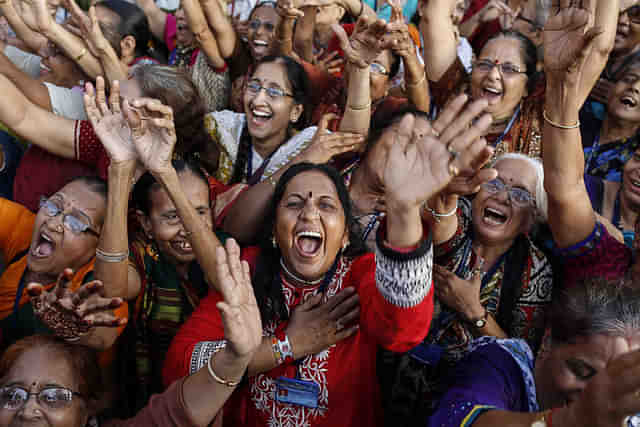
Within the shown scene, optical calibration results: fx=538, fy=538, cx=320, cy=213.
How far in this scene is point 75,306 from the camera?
1.67 m

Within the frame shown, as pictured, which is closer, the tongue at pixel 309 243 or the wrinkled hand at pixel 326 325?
the wrinkled hand at pixel 326 325

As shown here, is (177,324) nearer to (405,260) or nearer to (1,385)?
(1,385)

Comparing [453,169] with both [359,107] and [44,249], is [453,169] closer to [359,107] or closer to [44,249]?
[359,107]

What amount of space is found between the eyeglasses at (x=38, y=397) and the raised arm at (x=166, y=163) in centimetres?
59

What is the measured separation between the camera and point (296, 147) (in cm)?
271

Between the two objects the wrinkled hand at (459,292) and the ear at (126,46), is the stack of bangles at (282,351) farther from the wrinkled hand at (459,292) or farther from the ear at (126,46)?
the ear at (126,46)

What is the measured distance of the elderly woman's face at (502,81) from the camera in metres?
2.89

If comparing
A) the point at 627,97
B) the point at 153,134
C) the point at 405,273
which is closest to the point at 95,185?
the point at 153,134

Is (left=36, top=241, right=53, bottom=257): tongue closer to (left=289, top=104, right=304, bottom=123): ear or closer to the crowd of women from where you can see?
the crowd of women

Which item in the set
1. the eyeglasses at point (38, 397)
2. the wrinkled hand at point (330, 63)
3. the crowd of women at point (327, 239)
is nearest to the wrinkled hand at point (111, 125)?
the crowd of women at point (327, 239)

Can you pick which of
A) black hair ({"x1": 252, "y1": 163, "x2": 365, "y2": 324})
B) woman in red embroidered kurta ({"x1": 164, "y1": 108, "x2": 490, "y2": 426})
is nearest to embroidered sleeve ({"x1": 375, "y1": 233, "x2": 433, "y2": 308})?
woman in red embroidered kurta ({"x1": 164, "y1": 108, "x2": 490, "y2": 426})

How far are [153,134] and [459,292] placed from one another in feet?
4.27

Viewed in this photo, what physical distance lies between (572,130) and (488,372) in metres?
0.89

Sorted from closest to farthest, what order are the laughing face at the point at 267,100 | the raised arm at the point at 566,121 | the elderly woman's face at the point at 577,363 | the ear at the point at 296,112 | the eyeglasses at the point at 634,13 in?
the elderly woman's face at the point at 577,363
the raised arm at the point at 566,121
the laughing face at the point at 267,100
the ear at the point at 296,112
the eyeglasses at the point at 634,13
